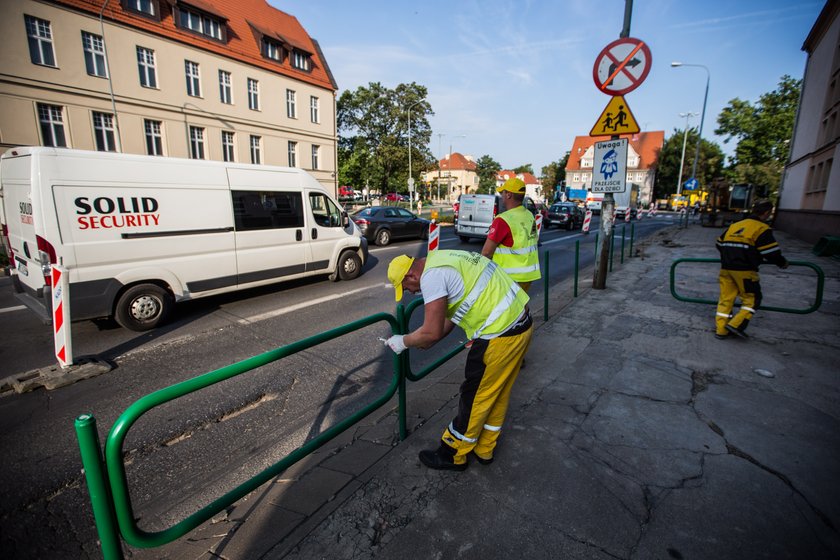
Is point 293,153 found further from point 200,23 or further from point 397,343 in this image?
point 397,343

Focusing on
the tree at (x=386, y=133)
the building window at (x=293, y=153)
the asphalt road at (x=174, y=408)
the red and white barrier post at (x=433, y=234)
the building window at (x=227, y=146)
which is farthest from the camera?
the tree at (x=386, y=133)

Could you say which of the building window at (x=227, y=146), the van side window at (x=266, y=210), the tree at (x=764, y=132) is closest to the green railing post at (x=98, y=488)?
the van side window at (x=266, y=210)

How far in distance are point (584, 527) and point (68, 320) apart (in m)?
5.11

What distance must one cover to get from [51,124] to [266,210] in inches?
735

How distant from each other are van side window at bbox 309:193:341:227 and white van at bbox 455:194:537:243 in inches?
307

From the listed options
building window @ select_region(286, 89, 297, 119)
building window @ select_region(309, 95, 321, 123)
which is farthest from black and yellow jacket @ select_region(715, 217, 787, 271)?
building window @ select_region(309, 95, 321, 123)

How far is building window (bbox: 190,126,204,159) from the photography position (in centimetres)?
2284

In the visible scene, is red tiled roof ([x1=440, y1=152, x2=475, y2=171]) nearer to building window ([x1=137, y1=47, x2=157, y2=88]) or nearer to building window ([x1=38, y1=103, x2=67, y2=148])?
building window ([x1=137, y1=47, x2=157, y2=88])

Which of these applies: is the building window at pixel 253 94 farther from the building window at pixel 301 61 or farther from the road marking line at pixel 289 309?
the road marking line at pixel 289 309

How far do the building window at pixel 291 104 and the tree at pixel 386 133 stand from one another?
15897 millimetres

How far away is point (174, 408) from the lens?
3.59 metres

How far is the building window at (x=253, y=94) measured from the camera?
2533 cm

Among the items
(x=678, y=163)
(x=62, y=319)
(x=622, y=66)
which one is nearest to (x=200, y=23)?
(x=62, y=319)

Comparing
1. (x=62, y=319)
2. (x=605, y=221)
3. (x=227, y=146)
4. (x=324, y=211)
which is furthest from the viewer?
(x=227, y=146)
